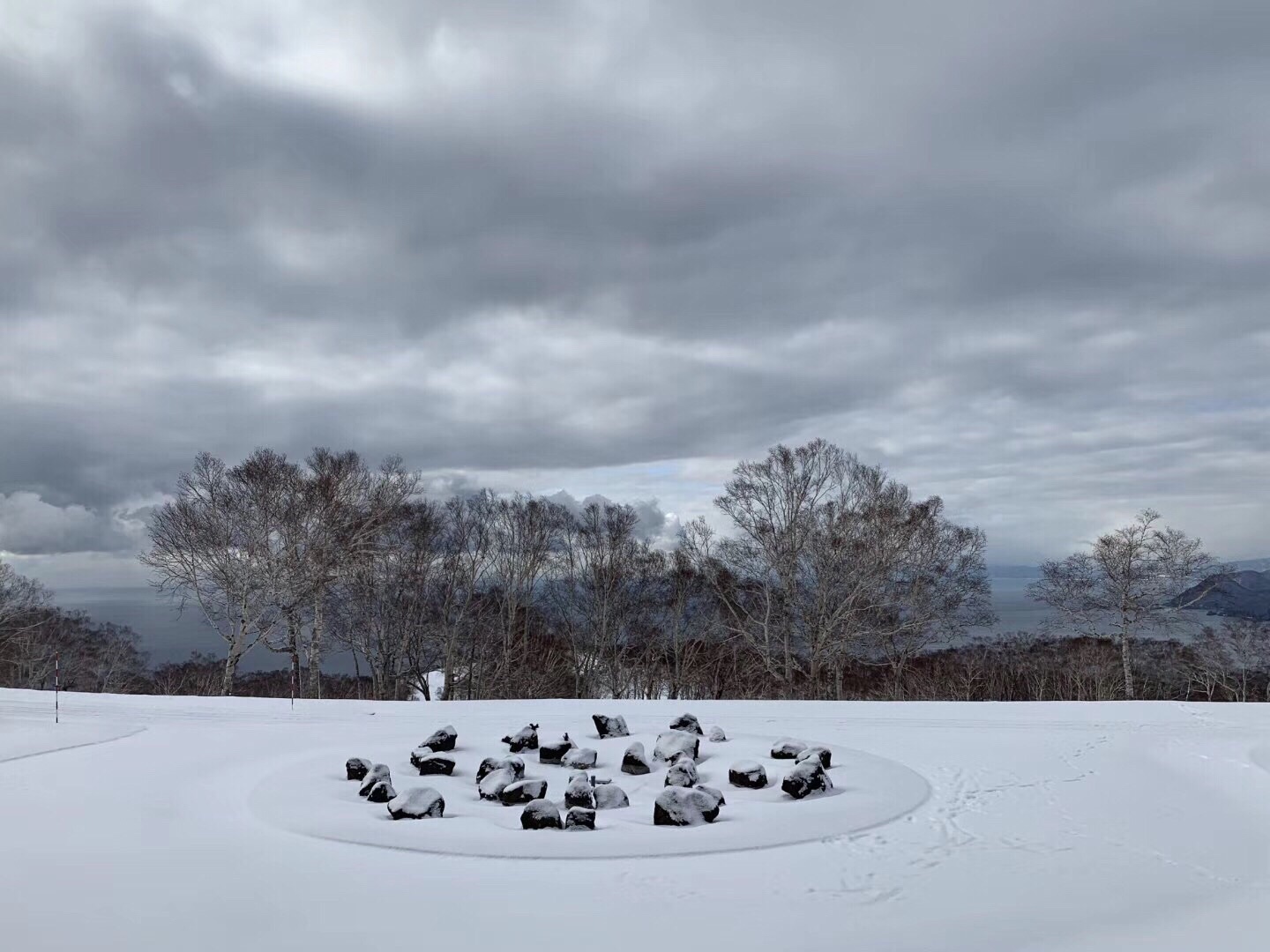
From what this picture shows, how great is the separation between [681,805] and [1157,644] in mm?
34390

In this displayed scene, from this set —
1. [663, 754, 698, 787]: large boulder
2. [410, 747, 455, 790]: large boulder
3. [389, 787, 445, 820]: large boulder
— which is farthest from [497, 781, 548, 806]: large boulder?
[410, 747, 455, 790]: large boulder

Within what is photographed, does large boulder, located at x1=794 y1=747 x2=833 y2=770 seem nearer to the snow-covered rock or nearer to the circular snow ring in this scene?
the circular snow ring

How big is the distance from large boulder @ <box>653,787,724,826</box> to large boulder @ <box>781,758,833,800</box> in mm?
981

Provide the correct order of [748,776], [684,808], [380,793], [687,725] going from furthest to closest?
[687,725]
[748,776]
[380,793]
[684,808]

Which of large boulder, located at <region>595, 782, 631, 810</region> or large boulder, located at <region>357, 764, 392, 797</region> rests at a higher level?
large boulder, located at <region>357, 764, 392, 797</region>

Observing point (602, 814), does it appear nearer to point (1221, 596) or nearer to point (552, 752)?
point (552, 752)

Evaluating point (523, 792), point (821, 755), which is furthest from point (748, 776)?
point (523, 792)

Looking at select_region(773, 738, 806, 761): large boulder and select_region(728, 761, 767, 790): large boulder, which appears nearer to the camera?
select_region(728, 761, 767, 790): large boulder

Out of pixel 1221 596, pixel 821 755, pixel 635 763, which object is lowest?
pixel 635 763

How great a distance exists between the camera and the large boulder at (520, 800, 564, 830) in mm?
7211

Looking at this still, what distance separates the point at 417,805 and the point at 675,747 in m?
3.65

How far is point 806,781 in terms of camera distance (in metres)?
8.18

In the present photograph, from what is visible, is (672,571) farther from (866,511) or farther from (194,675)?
(194,675)

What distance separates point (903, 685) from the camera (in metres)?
37.3
